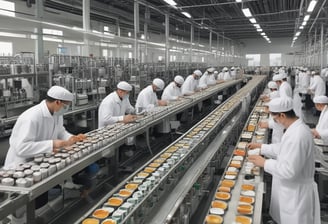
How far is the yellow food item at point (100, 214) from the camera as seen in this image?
85.2 inches

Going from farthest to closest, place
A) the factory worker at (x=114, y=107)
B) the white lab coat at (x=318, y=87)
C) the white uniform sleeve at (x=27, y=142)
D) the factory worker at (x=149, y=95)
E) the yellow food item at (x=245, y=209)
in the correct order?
the white lab coat at (x=318, y=87)
the factory worker at (x=149, y=95)
the factory worker at (x=114, y=107)
the white uniform sleeve at (x=27, y=142)
the yellow food item at (x=245, y=209)

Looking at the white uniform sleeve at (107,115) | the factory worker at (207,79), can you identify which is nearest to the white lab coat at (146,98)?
the white uniform sleeve at (107,115)

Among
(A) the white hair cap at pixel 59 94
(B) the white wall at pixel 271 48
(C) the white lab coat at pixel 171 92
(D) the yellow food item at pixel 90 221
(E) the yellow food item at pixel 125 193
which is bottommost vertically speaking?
(D) the yellow food item at pixel 90 221

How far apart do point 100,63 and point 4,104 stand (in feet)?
9.57

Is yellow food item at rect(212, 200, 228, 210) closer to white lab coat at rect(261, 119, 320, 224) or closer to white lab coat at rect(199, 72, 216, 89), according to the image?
white lab coat at rect(261, 119, 320, 224)

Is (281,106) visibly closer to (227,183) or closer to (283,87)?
(227,183)

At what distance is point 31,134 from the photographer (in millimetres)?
2881

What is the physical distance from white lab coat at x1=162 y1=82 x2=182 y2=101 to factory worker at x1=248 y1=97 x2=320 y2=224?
4.83 metres

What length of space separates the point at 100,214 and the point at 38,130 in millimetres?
1280

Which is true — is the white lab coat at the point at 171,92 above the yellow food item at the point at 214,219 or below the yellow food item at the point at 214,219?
above

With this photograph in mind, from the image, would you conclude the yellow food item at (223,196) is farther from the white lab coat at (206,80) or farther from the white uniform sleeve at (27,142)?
the white lab coat at (206,80)

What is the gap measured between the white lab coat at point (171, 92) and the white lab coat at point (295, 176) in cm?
486

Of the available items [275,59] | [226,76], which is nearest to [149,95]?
[226,76]

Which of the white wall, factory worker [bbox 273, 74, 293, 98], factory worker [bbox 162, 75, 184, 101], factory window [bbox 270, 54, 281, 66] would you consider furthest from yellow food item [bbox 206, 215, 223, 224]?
factory window [bbox 270, 54, 281, 66]
